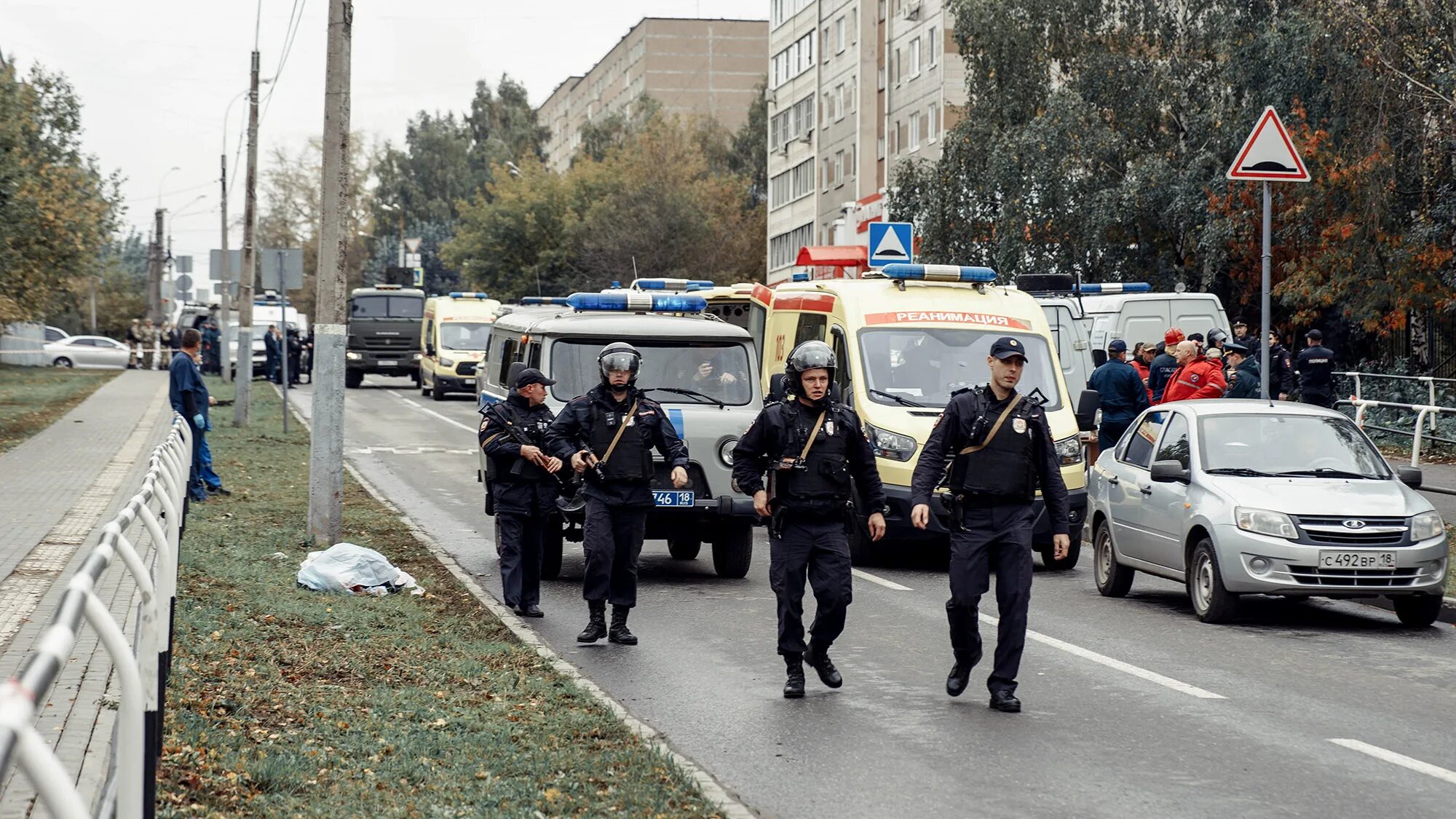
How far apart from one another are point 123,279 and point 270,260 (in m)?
73.5

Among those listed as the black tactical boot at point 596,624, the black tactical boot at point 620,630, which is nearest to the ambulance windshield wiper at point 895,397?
the black tactical boot at point 620,630

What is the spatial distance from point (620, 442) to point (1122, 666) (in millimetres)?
3169

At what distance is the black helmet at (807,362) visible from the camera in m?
8.98

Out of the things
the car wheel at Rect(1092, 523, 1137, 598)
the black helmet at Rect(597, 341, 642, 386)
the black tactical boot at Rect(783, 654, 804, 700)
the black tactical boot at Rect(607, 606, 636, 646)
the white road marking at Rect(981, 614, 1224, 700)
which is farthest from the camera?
the car wheel at Rect(1092, 523, 1137, 598)

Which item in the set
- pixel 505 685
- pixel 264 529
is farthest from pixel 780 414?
pixel 264 529

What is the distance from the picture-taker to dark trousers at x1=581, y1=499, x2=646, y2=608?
419 inches

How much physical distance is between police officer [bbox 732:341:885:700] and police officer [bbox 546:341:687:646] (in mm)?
1527

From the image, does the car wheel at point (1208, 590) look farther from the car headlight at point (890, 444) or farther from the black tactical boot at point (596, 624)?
the black tactical boot at point (596, 624)

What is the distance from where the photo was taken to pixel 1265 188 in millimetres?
14297

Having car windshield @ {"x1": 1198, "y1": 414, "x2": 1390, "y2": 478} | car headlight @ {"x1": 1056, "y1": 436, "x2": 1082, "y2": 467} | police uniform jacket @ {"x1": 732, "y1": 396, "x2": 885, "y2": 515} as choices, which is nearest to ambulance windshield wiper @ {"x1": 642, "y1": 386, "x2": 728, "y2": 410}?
car headlight @ {"x1": 1056, "y1": 436, "x2": 1082, "y2": 467}

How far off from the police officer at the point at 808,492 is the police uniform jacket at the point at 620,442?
1633mm

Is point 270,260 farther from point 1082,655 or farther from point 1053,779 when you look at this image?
point 1053,779

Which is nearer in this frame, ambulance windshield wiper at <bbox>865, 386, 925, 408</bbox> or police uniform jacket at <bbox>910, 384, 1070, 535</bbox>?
police uniform jacket at <bbox>910, 384, 1070, 535</bbox>

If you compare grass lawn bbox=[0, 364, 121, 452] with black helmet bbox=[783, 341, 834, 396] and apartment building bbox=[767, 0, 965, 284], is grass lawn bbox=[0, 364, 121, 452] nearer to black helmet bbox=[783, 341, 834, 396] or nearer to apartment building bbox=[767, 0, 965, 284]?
black helmet bbox=[783, 341, 834, 396]
